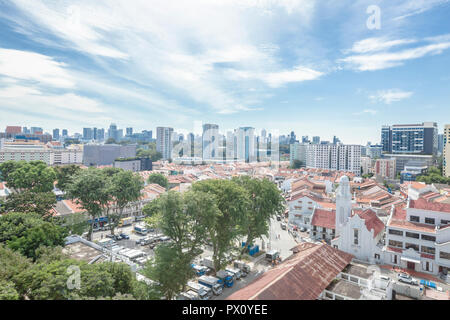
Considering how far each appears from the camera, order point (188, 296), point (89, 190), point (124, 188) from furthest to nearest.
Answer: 1. point (124, 188)
2. point (89, 190)
3. point (188, 296)

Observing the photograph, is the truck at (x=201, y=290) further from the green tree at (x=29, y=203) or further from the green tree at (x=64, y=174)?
the green tree at (x=64, y=174)

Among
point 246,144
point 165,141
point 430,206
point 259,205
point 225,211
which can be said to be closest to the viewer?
point 225,211

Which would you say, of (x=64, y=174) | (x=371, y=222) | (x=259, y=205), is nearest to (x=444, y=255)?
(x=371, y=222)

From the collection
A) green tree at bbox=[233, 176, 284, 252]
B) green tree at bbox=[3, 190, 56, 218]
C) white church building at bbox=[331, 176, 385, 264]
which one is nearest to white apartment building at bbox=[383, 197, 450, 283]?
white church building at bbox=[331, 176, 385, 264]

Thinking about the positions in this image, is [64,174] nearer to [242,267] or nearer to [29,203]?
[29,203]

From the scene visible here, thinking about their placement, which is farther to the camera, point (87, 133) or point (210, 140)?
point (87, 133)

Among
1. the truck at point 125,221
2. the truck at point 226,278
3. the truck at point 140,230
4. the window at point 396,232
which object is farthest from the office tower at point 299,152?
the truck at point 226,278

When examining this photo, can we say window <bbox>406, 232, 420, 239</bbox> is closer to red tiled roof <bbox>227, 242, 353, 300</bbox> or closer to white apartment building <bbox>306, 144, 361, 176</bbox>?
red tiled roof <bbox>227, 242, 353, 300</bbox>

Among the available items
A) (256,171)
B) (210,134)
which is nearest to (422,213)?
(256,171)
